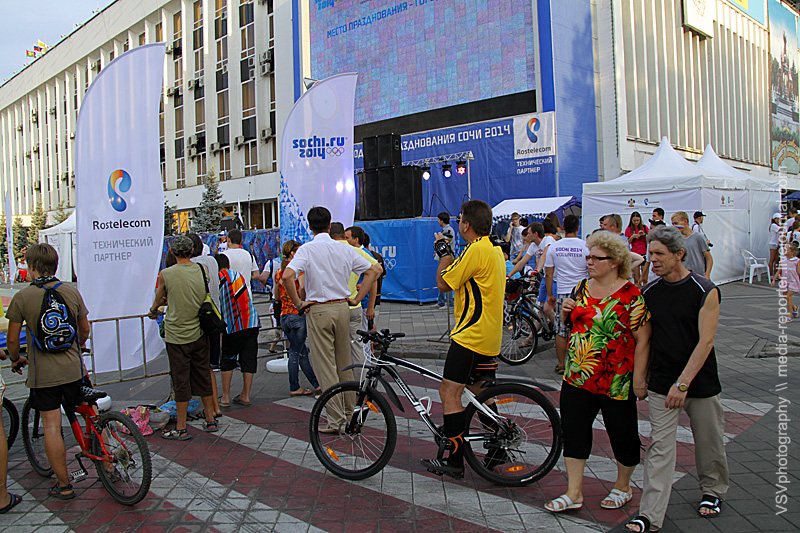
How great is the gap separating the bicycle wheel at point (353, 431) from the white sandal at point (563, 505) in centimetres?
112

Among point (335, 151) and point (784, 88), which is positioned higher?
point (784, 88)

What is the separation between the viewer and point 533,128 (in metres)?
21.9

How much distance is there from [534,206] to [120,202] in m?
14.5

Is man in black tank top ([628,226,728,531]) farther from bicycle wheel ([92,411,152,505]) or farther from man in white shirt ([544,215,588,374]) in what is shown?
man in white shirt ([544,215,588,374])

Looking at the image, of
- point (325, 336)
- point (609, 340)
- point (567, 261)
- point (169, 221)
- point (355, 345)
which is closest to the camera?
point (609, 340)

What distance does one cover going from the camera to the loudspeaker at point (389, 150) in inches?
631

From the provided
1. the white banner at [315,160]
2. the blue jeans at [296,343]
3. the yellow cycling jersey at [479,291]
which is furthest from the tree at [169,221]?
the yellow cycling jersey at [479,291]

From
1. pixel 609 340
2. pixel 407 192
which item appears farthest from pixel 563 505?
pixel 407 192

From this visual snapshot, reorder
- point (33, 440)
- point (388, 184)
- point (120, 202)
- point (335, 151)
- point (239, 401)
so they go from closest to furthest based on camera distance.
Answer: point (33, 440) → point (239, 401) → point (120, 202) → point (335, 151) → point (388, 184)

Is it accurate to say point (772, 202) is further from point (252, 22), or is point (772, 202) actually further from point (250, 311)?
point (252, 22)

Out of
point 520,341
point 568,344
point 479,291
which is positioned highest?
point 479,291

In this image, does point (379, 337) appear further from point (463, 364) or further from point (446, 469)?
point (446, 469)

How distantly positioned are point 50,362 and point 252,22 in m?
35.3

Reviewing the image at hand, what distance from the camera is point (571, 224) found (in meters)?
6.86
